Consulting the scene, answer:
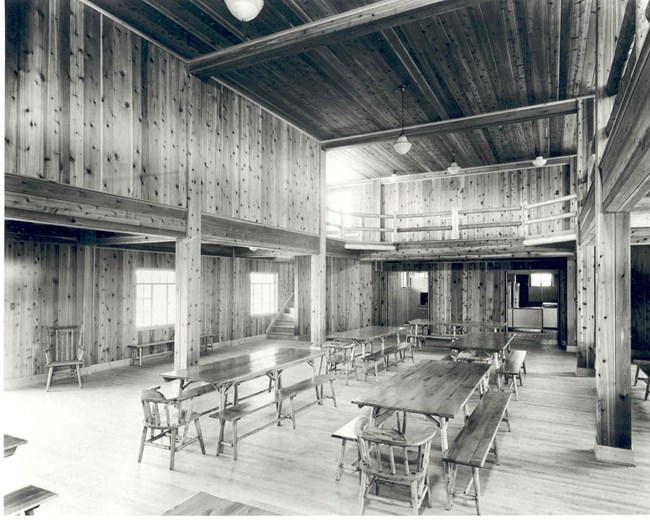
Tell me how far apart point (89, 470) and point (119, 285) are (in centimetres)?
603

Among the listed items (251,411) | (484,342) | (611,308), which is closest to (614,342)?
(611,308)

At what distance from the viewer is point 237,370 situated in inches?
227

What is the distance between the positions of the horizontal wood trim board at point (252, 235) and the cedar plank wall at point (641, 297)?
8092 mm

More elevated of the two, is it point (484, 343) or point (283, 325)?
point (484, 343)

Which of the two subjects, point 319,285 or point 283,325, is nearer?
point 319,285

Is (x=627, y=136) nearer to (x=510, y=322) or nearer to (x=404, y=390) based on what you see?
(x=404, y=390)

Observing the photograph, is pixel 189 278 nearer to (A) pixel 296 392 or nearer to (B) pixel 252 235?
(B) pixel 252 235

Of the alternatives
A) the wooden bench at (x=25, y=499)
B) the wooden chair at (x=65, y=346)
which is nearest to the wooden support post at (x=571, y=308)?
the wooden chair at (x=65, y=346)

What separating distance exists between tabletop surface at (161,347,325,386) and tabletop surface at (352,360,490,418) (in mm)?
1643

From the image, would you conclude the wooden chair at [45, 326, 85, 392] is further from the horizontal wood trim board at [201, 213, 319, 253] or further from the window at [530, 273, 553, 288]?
the window at [530, 273, 553, 288]

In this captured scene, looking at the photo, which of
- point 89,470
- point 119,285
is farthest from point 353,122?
point 89,470

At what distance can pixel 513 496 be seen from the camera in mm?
3992

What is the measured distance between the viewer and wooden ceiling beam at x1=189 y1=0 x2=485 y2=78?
5.22m

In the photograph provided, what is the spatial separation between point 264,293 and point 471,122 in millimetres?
8365
